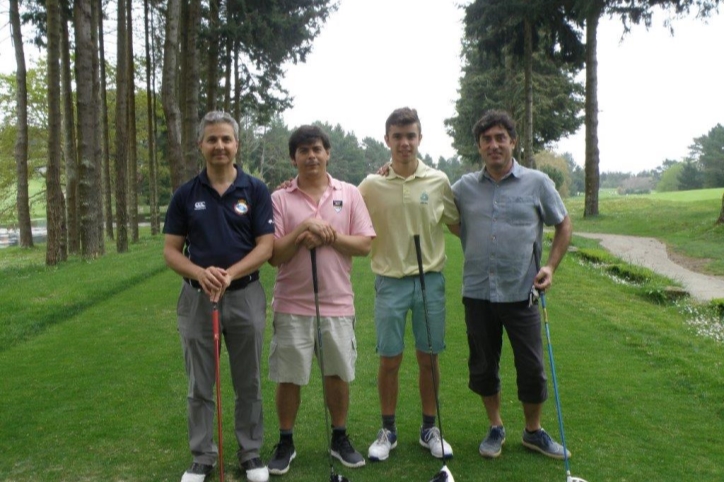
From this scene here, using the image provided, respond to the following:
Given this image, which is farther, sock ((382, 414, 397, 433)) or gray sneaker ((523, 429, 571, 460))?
sock ((382, 414, 397, 433))

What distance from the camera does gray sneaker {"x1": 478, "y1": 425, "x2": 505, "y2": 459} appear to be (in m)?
4.02

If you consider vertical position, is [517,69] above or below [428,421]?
above

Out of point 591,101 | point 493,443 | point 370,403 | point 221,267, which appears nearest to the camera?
point 221,267

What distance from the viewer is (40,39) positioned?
1873 centimetres

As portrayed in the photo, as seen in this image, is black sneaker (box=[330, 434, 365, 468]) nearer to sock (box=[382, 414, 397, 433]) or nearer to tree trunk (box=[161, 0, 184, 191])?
sock (box=[382, 414, 397, 433])

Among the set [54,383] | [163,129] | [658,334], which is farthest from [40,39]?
[658,334]

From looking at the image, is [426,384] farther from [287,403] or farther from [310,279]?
[310,279]

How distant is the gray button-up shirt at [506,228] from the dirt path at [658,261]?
6744mm

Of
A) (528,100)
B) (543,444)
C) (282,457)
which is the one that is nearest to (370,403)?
(282,457)

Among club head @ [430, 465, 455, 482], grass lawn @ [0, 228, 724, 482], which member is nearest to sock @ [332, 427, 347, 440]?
grass lawn @ [0, 228, 724, 482]

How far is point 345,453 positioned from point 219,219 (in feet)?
4.97

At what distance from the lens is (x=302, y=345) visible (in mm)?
3875

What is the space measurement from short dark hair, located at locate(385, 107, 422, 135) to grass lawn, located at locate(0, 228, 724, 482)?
195 cm

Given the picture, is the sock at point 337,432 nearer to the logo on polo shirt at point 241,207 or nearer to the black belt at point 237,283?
the black belt at point 237,283
